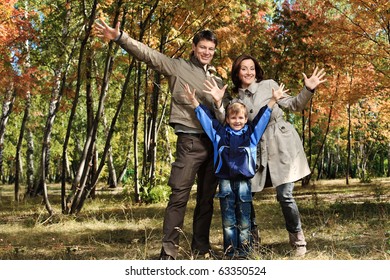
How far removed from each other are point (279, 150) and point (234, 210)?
0.79 meters

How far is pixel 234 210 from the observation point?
4.76m

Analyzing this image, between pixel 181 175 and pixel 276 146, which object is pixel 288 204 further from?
pixel 181 175

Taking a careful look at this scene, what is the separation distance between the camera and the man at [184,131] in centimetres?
477

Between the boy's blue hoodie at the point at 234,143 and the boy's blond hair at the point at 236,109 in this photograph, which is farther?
the boy's blond hair at the point at 236,109

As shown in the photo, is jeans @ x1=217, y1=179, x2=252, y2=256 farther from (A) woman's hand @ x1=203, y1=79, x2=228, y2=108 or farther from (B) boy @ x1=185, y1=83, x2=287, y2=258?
(A) woman's hand @ x1=203, y1=79, x2=228, y2=108

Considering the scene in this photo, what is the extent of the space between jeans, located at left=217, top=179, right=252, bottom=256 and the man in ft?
1.19

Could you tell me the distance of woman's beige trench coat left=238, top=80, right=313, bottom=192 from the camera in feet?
16.2

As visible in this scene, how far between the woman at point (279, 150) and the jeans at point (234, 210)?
0.75 feet

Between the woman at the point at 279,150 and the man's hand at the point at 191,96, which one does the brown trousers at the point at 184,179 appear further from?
the woman at the point at 279,150

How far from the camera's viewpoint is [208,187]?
201 inches

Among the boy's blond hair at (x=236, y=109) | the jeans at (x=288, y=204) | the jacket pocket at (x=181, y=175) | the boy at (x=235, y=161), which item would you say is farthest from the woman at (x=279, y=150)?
the jacket pocket at (x=181, y=175)

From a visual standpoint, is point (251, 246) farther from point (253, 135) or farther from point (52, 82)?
point (52, 82)

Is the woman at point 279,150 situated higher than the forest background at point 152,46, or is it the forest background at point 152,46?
the forest background at point 152,46

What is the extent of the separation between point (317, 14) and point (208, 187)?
12143 mm
